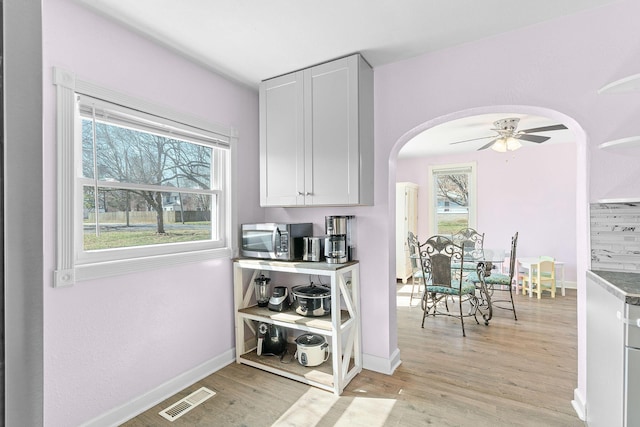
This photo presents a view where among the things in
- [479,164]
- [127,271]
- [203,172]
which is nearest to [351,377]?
[127,271]

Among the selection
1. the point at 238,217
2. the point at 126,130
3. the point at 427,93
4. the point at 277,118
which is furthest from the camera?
the point at 238,217

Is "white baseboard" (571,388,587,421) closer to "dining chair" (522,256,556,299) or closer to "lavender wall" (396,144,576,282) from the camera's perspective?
"dining chair" (522,256,556,299)

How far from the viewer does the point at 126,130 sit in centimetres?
213

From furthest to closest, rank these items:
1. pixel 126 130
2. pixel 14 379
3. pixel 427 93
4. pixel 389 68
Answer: pixel 389 68, pixel 427 93, pixel 126 130, pixel 14 379

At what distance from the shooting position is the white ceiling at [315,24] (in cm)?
182

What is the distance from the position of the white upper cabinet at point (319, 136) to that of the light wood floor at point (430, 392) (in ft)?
4.69

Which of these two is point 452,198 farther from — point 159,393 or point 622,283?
point 159,393

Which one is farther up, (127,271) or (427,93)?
(427,93)

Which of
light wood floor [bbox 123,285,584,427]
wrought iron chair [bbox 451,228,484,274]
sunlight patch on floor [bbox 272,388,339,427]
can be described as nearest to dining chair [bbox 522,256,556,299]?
wrought iron chair [bbox 451,228,484,274]

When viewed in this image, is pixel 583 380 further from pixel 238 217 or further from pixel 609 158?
pixel 238 217

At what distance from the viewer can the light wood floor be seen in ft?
6.52

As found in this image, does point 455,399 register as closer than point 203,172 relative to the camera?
Yes

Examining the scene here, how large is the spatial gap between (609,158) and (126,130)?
3065 mm

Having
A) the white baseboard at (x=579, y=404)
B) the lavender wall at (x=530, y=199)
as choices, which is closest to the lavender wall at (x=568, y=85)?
the white baseboard at (x=579, y=404)
